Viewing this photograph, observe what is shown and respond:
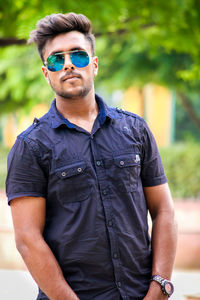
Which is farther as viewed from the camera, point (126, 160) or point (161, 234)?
point (161, 234)

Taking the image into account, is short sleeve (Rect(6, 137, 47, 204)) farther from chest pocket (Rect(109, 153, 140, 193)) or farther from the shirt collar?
chest pocket (Rect(109, 153, 140, 193))

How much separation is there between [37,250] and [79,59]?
3.17 feet

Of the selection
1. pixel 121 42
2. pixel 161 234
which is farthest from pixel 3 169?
pixel 161 234

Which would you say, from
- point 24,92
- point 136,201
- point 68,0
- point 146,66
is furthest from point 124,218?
Result: point 24,92

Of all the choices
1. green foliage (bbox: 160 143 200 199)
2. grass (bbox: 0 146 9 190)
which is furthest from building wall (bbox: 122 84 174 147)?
green foliage (bbox: 160 143 200 199)

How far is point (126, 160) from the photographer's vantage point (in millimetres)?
2277

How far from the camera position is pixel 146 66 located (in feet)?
43.7

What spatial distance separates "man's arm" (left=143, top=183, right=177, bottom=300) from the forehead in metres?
0.82

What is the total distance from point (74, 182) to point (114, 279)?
0.49 metres

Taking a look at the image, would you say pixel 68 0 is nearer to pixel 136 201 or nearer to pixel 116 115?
pixel 116 115

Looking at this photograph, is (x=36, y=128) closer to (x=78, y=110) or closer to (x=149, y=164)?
(x=78, y=110)

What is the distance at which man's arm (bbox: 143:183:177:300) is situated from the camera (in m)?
2.29

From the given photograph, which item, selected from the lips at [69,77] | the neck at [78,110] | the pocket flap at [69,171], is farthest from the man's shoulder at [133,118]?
the pocket flap at [69,171]

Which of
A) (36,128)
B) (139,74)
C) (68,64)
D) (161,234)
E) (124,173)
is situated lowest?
(161,234)
